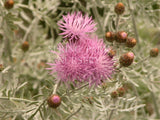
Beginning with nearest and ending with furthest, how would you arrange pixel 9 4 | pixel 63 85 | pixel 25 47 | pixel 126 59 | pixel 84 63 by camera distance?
pixel 84 63 → pixel 126 59 → pixel 63 85 → pixel 9 4 → pixel 25 47

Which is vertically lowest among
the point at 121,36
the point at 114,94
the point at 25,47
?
the point at 114,94

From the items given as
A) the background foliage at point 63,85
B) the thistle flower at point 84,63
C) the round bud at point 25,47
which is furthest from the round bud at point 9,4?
the thistle flower at point 84,63

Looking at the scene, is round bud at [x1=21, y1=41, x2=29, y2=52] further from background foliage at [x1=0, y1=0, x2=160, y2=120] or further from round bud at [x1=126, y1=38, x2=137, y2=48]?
round bud at [x1=126, y1=38, x2=137, y2=48]

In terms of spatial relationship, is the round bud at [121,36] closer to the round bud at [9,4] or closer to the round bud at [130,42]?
the round bud at [130,42]

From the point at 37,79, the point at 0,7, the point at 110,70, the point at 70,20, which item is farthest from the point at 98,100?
the point at 37,79

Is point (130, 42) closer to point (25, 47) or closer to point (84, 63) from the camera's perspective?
point (84, 63)

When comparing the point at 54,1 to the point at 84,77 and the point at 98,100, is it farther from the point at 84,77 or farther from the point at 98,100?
the point at 84,77

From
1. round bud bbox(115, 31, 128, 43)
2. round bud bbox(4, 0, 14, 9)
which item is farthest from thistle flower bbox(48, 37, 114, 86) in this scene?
round bud bbox(4, 0, 14, 9)

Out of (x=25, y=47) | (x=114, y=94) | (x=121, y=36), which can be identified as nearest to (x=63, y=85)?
(x=114, y=94)
